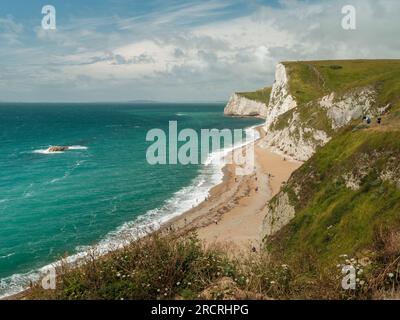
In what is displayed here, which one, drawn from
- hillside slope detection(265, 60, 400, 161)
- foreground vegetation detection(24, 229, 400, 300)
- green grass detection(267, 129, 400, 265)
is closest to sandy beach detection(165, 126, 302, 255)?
green grass detection(267, 129, 400, 265)

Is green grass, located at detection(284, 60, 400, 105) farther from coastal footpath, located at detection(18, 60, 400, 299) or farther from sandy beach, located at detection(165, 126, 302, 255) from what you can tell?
sandy beach, located at detection(165, 126, 302, 255)

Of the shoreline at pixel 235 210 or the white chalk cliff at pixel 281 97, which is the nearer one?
the shoreline at pixel 235 210

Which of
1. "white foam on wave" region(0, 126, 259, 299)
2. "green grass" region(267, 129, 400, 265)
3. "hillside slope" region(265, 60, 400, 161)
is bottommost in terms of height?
"white foam on wave" region(0, 126, 259, 299)

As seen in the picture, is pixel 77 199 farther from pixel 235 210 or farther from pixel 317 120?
pixel 317 120

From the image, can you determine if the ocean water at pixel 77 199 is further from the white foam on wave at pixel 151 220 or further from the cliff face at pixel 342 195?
the cliff face at pixel 342 195

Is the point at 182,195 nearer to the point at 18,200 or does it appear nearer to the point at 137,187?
the point at 137,187

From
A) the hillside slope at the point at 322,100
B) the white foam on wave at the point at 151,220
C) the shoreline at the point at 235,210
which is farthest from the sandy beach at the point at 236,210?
the hillside slope at the point at 322,100
